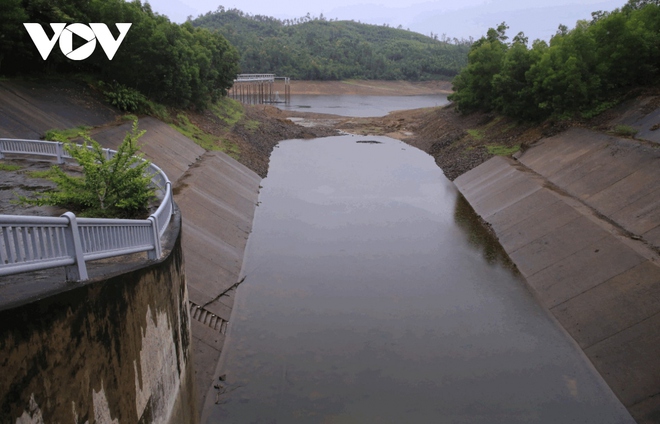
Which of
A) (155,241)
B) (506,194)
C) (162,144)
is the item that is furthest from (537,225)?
(162,144)

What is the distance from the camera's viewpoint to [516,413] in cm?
1194

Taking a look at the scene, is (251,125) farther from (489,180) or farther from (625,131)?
(625,131)

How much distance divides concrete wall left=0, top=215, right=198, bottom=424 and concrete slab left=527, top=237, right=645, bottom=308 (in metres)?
13.3

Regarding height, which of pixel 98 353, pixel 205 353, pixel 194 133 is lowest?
pixel 205 353

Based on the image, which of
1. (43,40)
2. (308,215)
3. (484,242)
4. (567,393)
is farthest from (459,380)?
(43,40)

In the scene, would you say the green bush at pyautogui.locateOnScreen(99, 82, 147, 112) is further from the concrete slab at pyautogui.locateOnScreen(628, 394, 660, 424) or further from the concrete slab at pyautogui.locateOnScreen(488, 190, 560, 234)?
the concrete slab at pyautogui.locateOnScreen(628, 394, 660, 424)

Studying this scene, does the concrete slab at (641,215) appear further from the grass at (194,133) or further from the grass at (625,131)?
the grass at (194,133)

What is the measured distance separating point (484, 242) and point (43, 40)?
88.2 feet

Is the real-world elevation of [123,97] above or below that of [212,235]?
above

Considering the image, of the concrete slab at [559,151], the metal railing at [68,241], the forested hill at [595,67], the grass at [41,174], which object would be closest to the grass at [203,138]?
the concrete slab at [559,151]

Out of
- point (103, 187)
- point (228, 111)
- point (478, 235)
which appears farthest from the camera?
point (228, 111)

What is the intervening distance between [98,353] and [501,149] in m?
34.7

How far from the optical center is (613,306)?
14.8 meters

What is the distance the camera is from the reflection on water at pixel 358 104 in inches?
3223
